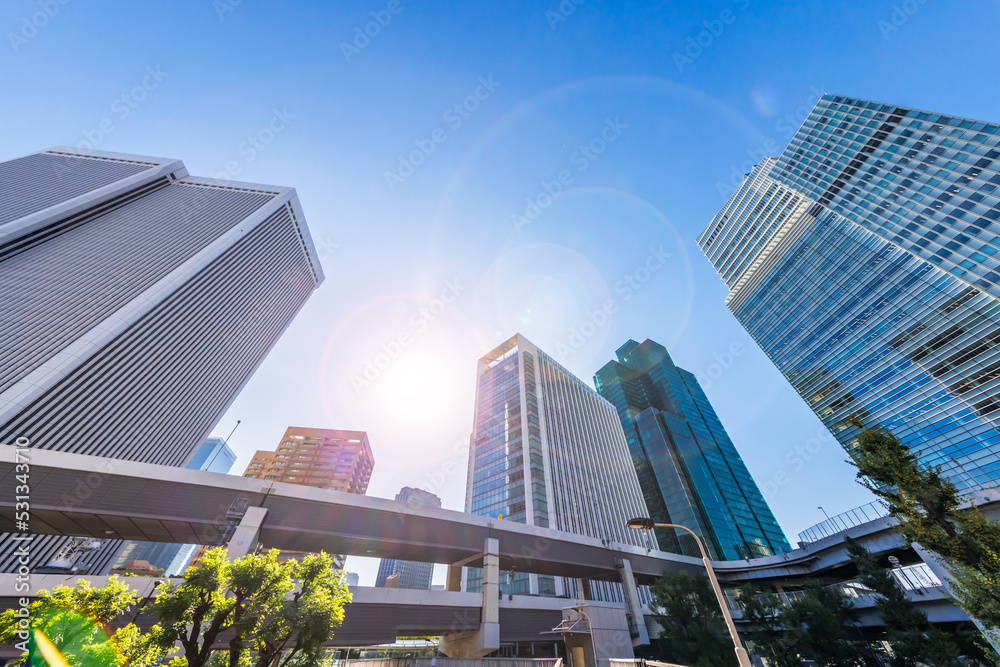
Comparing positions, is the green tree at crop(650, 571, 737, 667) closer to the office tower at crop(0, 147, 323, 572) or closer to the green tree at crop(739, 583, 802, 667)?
the green tree at crop(739, 583, 802, 667)

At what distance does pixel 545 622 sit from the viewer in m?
29.2

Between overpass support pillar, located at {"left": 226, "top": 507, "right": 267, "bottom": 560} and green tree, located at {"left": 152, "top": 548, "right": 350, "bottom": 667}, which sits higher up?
overpass support pillar, located at {"left": 226, "top": 507, "right": 267, "bottom": 560}

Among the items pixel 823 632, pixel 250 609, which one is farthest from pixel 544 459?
pixel 250 609

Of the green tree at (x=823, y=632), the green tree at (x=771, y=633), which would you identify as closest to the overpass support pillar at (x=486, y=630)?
the green tree at (x=771, y=633)

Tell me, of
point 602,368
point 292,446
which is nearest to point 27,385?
point 292,446

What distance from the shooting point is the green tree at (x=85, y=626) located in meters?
8.19

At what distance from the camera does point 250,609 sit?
456 inches

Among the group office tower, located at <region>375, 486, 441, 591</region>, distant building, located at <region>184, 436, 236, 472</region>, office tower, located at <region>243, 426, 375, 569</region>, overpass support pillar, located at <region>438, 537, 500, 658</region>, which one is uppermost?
distant building, located at <region>184, 436, 236, 472</region>

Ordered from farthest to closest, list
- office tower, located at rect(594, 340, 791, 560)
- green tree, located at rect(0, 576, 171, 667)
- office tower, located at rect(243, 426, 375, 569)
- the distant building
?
the distant building
office tower, located at rect(243, 426, 375, 569)
office tower, located at rect(594, 340, 791, 560)
green tree, located at rect(0, 576, 171, 667)

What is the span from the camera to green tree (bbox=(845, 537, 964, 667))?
18.6 meters

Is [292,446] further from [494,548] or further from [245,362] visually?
[494,548]

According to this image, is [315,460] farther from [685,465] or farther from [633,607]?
[685,465]

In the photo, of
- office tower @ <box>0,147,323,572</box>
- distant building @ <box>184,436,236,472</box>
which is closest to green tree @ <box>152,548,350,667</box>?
office tower @ <box>0,147,323,572</box>

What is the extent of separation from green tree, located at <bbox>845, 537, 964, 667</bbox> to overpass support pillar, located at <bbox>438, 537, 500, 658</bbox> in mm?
23974
